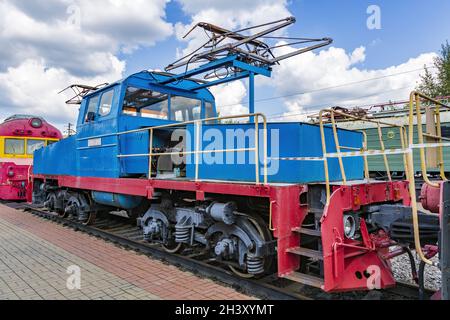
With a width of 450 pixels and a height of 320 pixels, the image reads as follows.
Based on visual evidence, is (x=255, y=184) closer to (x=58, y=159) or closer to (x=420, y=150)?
(x=420, y=150)

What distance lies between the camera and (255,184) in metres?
4.06

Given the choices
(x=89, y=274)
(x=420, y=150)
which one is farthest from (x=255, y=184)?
(x=89, y=274)

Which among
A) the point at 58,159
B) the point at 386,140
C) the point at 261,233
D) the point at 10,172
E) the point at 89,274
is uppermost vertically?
the point at 386,140

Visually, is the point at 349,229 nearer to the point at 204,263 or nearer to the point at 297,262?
the point at 297,262

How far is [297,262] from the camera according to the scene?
3891 millimetres

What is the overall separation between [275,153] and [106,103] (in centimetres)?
423

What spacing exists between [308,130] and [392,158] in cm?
1096

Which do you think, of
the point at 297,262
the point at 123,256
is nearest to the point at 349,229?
the point at 297,262

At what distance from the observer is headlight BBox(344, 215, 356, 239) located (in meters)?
3.73

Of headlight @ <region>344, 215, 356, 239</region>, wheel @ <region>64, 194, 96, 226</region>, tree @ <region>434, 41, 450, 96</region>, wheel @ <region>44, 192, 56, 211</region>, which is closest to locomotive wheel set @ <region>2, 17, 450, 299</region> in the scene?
headlight @ <region>344, 215, 356, 239</region>

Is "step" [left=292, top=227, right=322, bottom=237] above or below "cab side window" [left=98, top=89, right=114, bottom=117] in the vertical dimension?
below

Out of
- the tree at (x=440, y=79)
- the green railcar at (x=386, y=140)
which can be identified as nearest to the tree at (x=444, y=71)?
the tree at (x=440, y=79)

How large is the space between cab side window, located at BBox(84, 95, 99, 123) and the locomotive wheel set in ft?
0.20

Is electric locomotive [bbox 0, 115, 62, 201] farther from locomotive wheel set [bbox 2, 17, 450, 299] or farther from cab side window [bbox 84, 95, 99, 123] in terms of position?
locomotive wheel set [bbox 2, 17, 450, 299]
